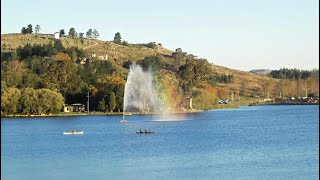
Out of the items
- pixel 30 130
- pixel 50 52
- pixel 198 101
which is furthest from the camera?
pixel 50 52

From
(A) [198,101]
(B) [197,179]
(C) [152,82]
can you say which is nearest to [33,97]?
(C) [152,82]

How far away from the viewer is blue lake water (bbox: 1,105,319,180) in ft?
142

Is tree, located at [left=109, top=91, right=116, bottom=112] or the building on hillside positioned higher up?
tree, located at [left=109, top=91, right=116, bottom=112]

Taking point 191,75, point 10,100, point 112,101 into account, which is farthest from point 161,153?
point 191,75

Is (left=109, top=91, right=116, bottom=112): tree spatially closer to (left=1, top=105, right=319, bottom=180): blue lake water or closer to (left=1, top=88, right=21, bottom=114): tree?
(left=1, top=88, right=21, bottom=114): tree

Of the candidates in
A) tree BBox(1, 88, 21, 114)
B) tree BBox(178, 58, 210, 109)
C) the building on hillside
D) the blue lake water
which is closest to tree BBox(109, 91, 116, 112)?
the building on hillside

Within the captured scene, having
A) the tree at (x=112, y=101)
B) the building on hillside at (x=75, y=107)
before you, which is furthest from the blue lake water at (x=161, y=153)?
the building on hillside at (x=75, y=107)

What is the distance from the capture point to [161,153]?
5562 centimetres

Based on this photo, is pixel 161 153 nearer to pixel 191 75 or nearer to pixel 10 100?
pixel 10 100

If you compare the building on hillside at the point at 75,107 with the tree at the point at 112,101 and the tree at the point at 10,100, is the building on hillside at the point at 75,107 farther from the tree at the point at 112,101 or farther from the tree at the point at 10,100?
the tree at the point at 10,100

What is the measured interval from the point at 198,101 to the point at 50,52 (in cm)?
4660

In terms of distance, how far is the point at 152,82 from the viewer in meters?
132

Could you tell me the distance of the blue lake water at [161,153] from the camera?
4331 centimetres

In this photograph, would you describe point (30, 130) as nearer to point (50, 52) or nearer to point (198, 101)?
point (198, 101)
